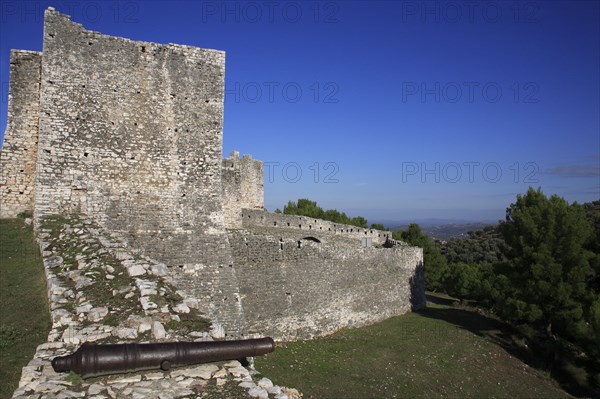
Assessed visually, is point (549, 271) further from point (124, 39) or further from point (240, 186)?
point (124, 39)

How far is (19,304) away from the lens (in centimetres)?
805

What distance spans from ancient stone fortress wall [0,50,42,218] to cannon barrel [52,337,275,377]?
8878mm

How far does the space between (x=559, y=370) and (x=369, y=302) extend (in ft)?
30.4

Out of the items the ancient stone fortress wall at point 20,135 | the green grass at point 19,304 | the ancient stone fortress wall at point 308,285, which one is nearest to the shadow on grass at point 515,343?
the ancient stone fortress wall at point 308,285

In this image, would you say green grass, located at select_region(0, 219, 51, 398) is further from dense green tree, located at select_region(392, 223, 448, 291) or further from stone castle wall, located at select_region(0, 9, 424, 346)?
dense green tree, located at select_region(392, 223, 448, 291)

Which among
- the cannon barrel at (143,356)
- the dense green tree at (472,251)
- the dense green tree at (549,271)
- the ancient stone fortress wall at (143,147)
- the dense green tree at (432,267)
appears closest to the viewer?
the cannon barrel at (143,356)

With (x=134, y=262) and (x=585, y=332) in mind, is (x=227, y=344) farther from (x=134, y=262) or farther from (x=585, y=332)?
(x=585, y=332)

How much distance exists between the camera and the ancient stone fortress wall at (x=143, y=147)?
11156mm

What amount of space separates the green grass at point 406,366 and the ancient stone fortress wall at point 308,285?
70 cm

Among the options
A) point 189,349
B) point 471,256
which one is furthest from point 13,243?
point 471,256

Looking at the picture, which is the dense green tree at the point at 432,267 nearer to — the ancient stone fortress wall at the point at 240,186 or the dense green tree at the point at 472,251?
the dense green tree at the point at 472,251

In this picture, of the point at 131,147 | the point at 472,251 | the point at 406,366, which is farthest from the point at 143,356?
the point at 472,251

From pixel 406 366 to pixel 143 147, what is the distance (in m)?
12.1

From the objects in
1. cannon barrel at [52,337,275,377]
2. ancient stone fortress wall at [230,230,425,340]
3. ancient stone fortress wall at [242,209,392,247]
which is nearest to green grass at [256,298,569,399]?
ancient stone fortress wall at [230,230,425,340]
